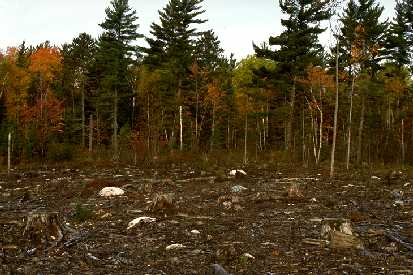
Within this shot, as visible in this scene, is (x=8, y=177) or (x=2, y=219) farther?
(x=8, y=177)

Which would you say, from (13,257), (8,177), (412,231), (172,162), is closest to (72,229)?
(13,257)

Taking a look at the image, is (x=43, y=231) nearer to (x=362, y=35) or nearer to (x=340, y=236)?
(x=340, y=236)

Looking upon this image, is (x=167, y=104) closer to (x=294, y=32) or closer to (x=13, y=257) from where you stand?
(x=294, y=32)

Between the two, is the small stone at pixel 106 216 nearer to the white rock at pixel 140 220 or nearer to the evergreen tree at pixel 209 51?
the white rock at pixel 140 220

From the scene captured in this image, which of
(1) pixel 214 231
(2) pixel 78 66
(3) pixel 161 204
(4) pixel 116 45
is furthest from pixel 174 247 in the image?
(2) pixel 78 66

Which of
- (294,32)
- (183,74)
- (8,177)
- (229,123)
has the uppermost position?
(294,32)

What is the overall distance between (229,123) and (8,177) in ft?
95.2

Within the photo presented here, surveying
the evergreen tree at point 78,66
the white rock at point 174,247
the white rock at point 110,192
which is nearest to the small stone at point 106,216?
the white rock at point 174,247

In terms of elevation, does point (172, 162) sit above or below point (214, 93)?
below

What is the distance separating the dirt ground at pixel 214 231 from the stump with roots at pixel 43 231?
82 millimetres

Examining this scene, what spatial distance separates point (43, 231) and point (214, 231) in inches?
156

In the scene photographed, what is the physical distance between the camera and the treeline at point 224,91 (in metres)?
38.8

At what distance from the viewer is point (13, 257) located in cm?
936

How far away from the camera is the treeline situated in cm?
3878
